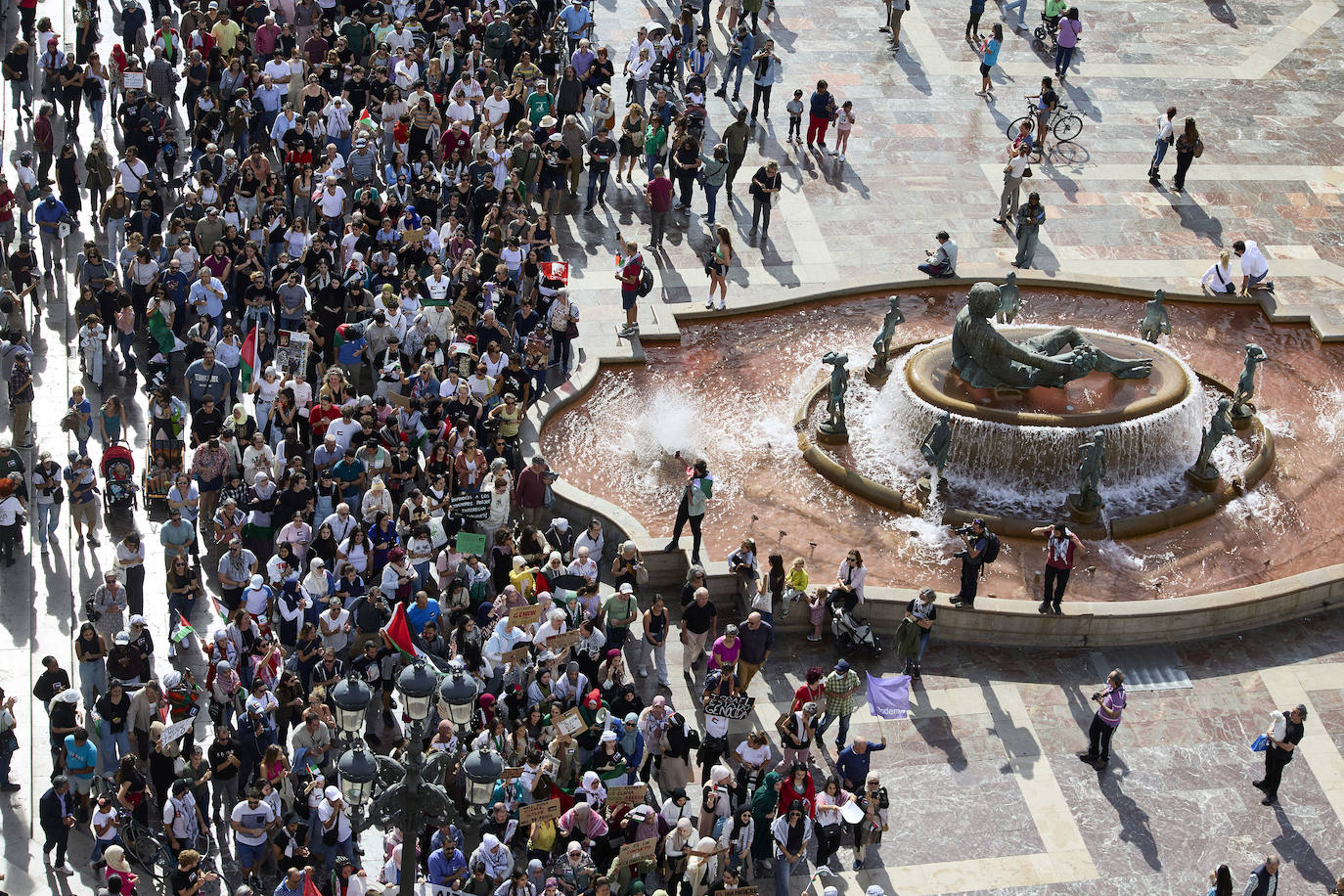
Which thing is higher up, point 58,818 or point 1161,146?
point 1161,146

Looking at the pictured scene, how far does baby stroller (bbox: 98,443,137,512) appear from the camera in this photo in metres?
26.3

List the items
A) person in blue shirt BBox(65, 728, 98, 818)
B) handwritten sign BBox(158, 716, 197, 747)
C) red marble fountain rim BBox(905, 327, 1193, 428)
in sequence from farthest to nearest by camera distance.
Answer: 1. red marble fountain rim BBox(905, 327, 1193, 428)
2. person in blue shirt BBox(65, 728, 98, 818)
3. handwritten sign BBox(158, 716, 197, 747)

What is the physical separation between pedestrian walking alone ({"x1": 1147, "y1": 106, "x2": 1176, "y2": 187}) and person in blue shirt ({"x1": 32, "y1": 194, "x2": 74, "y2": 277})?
2052 centimetres

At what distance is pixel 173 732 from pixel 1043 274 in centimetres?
1944

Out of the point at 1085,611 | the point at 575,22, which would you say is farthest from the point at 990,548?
the point at 575,22

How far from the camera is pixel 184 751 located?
2159 cm

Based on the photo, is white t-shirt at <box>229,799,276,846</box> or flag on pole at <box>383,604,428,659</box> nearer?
flag on pole at <box>383,604,428,659</box>

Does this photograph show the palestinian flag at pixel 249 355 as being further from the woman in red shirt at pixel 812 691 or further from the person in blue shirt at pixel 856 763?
the person in blue shirt at pixel 856 763

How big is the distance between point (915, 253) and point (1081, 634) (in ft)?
37.8

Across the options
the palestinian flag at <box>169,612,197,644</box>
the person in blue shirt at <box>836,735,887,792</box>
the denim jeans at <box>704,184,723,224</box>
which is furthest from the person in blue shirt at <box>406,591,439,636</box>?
the denim jeans at <box>704,184,723,224</box>

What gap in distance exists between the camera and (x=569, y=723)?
21.9 meters

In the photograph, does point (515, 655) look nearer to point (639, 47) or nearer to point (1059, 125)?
point (639, 47)

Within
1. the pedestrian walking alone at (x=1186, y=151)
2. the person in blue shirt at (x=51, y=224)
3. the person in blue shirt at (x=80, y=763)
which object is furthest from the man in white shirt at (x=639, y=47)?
the person in blue shirt at (x=80, y=763)

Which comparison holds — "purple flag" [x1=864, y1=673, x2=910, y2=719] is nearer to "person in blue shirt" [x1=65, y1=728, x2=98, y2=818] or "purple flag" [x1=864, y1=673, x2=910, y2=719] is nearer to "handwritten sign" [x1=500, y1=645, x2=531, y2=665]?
"handwritten sign" [x1=500, y1=645, x2=531, y2=665]
